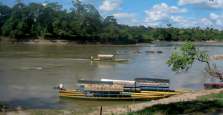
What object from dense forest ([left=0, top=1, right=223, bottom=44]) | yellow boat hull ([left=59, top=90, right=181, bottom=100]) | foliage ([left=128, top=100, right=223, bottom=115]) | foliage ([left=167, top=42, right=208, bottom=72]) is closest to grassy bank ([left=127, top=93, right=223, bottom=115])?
foliage ([left=128, top=100, right=223, bottom=115])

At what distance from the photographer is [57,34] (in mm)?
117875

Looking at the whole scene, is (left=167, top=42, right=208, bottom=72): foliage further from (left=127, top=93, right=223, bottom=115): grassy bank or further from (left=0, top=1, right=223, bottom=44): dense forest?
(left=0, top=1, right=223, bottom=44): dense forest

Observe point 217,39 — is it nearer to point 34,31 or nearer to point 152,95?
point 34,31

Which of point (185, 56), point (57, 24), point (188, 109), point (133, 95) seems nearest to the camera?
point (188, 109)

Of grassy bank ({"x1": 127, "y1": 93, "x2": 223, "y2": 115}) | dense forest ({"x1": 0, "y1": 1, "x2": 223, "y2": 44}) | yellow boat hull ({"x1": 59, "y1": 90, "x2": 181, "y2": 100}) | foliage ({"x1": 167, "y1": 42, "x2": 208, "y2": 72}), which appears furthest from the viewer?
dense forest ({"x1": 0, "y1": 1, "x2": 223, "y2": 44})

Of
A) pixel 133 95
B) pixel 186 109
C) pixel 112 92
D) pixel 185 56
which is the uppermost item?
pixel 185 56

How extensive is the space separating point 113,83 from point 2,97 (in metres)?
6.67

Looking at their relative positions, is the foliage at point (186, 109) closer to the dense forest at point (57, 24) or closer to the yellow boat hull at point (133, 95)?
the yellow boat hull at point (133, 95)

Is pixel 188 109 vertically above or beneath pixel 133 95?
above

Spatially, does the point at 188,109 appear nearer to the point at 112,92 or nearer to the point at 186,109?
the point at 186,109

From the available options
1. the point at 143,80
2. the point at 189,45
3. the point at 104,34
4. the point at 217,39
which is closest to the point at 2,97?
the point at 143,80

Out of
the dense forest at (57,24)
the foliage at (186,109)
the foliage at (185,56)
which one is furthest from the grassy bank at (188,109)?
the dense forest at (57,24)

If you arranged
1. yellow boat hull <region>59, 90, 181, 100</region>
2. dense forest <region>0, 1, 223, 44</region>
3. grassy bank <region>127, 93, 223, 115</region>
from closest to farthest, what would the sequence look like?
grassy bank <region>127, 93, 223, 115</region> < yellow boat hull <region>59, 90, 181, 100</region> < dense forest <region>0, 1, 223, 44</region>

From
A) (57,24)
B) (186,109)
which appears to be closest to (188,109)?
(186,109)
